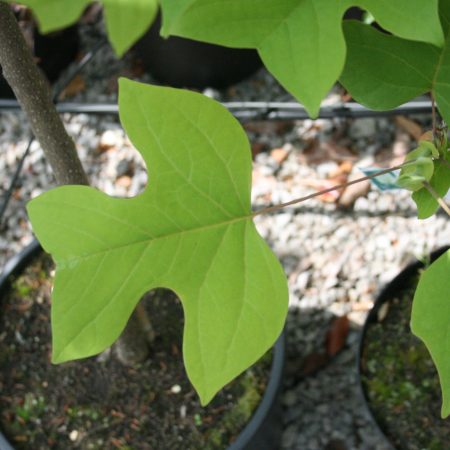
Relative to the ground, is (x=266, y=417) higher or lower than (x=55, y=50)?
lower

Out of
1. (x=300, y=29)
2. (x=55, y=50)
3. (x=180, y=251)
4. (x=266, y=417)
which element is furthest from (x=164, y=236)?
(x=55, y=50)

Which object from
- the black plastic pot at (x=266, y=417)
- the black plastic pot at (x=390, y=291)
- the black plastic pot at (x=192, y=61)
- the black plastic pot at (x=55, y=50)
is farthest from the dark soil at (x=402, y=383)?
the black plastic pot at (x=55, y=50)

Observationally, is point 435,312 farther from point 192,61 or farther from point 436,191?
point 192,61

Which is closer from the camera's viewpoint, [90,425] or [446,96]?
[446,96]

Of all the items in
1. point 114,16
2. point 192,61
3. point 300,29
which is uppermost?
point 114,16

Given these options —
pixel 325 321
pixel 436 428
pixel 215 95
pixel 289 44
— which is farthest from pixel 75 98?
pixel 289 44

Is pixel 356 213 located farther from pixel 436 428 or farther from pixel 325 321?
pixel 436 428
